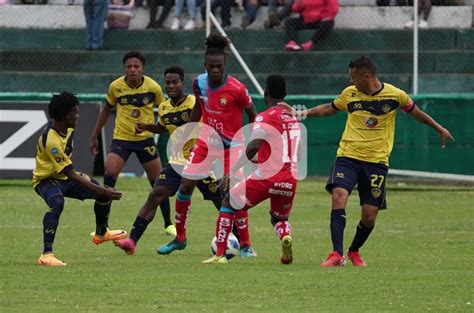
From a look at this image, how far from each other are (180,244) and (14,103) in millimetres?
9328

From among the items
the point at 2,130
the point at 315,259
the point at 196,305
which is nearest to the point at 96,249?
the point at 315,259

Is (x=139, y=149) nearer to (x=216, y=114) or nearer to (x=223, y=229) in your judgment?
(x=216, y=114)

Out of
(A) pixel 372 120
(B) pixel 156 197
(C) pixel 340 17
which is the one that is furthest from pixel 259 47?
(A) pixel 372 120

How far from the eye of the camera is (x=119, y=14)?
26.0m

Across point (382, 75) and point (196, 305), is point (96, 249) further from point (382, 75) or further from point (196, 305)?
point (382, 75)

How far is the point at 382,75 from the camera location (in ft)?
80.7

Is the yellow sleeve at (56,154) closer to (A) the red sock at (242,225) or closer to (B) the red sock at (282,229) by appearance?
(A) the red sock at (242,225)

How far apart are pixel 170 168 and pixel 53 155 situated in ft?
7.12

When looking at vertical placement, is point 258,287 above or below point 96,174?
above

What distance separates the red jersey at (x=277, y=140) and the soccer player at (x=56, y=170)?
1.48 metres

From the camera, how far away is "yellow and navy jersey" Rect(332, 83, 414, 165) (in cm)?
1262

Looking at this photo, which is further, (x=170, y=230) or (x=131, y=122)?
(x=131, y=122)

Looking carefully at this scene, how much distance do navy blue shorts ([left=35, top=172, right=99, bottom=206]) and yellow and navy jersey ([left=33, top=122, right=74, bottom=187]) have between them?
0.05 metres

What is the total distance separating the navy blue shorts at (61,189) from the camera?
12.7 meters
